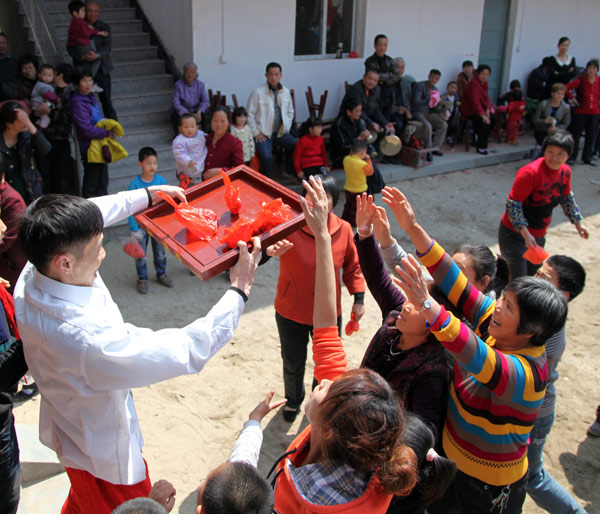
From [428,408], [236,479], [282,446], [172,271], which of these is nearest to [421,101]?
[172,271]

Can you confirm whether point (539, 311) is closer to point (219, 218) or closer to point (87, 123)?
point (219, 218)

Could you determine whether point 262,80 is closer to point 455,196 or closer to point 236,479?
point 455,196

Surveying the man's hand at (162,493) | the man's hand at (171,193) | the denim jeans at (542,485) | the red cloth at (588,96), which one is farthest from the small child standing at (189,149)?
the red cloth at (588,96)

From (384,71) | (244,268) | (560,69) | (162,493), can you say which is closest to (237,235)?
(244,268)

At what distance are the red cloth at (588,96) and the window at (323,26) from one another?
4.38 metres

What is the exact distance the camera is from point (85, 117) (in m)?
6.27

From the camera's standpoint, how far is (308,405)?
1.82 metres

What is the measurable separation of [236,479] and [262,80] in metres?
7.90

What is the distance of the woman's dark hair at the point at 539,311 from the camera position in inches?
86.1

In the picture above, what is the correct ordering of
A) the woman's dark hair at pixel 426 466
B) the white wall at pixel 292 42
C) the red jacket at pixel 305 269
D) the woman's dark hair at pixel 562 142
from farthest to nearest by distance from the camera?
the white wall at pixel 292 42 → the woman's dark hair at pixel 562 142 → the red jacket at pixel 305 269 → the woman's dark hair at pixel 426 466

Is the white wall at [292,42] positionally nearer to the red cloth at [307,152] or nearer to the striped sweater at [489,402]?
the red cloth at [307,152]

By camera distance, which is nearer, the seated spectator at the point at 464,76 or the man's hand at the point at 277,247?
the man's hand at the point at 277,247

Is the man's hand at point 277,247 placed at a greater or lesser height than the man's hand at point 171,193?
lesser

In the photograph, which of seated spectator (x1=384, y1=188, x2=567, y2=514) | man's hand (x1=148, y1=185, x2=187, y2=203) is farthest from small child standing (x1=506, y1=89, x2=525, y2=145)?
man's hand (x1=148, y1=185, x2=187, y2=203)
